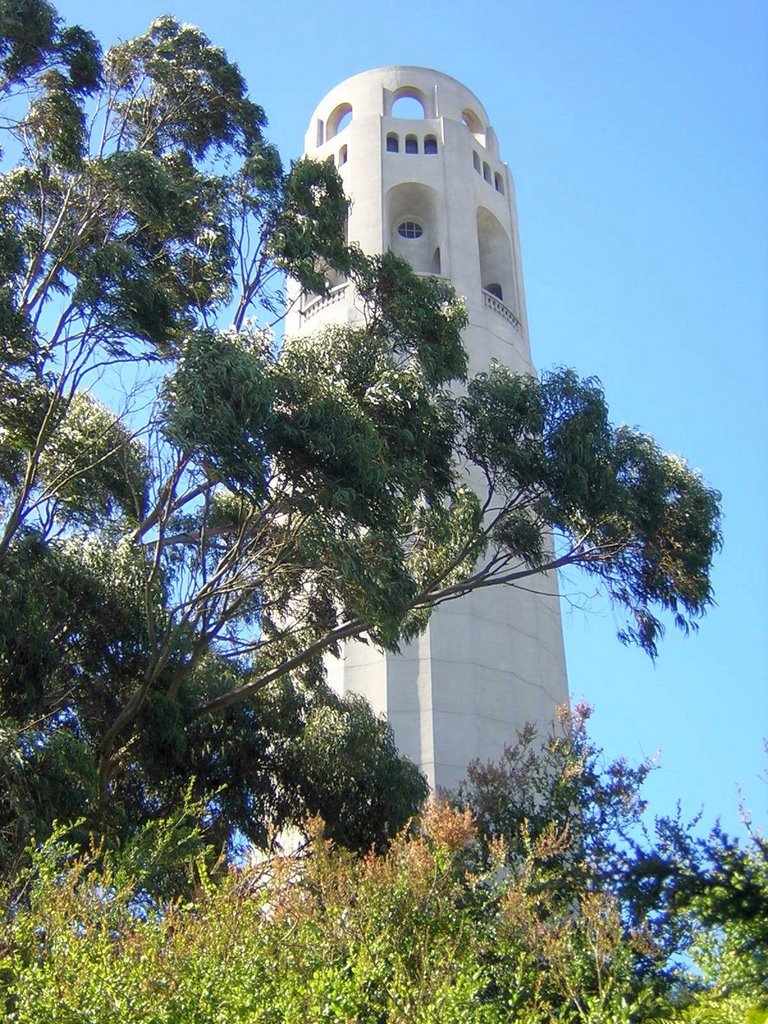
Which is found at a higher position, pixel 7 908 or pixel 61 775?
pixel 61 775

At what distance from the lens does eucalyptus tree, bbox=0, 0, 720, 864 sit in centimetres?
1215

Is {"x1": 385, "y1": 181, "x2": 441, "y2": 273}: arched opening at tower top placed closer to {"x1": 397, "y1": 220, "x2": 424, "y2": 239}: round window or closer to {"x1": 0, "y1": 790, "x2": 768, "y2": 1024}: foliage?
{"x1": 397, "y1": 220, "x2": 424, "y2": 239}: round window

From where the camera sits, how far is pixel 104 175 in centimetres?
1361

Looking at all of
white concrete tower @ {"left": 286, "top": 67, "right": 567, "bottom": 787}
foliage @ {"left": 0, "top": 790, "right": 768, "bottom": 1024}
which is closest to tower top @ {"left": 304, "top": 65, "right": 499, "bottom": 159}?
white concrete tower @ {"left": 286, "top": 67, "right": 567, "bottom": 787}

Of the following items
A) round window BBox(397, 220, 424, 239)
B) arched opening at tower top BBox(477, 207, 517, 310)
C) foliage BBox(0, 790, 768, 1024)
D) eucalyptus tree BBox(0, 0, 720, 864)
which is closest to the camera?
foliage BBox(0, 790, 768, 1024)

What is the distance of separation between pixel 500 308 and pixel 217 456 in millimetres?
15212

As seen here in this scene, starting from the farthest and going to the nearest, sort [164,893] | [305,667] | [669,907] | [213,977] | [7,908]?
[305,667]
[669,907]
[164,893]
[7,908]
[213,977]

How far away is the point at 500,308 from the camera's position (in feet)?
83.8

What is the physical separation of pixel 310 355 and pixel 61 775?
201 inches

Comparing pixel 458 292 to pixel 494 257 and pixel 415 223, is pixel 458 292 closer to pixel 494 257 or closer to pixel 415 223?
pixel 415 223

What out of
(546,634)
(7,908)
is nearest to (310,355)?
(7,908)

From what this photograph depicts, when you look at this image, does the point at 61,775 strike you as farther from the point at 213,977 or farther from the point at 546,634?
the point at 546,634

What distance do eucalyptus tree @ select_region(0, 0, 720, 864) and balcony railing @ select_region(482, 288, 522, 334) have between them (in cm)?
1017

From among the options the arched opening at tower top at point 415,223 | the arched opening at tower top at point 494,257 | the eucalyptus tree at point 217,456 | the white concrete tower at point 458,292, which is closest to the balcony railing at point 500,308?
the white concrete tower at point 458,292
